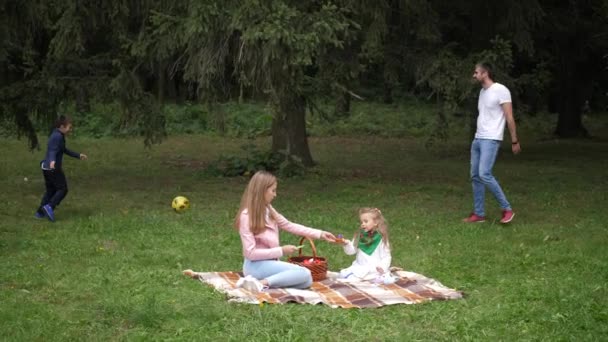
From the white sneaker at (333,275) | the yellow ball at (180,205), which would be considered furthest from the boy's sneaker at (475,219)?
the yellow ball at (180,205)

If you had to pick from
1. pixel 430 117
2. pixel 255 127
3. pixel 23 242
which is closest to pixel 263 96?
pixel 23 242

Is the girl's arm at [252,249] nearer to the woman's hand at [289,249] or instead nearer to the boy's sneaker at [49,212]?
the woman's hand at [289,249]

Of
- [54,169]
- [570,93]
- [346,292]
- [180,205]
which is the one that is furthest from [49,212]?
[570,93]

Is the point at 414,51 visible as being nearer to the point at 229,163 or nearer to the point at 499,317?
the point at 229,163

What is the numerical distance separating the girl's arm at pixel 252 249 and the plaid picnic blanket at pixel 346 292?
292 millimetres

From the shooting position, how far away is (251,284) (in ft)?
23.7

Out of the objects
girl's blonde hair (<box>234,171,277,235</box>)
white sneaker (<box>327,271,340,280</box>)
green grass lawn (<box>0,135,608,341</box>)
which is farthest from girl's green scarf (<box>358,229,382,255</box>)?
girl's blonde hair (<box>234,171,277,235</box>)

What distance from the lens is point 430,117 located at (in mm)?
29906

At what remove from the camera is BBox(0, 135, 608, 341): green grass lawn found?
620 cm

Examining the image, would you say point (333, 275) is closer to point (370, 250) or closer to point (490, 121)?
point (370, 250)

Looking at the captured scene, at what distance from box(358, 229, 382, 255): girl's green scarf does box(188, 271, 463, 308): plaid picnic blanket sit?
33 centimetres

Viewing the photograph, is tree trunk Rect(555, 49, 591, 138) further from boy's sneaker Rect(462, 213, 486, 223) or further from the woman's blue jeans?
the woman's blue jeans

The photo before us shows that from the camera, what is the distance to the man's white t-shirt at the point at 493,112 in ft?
34.1

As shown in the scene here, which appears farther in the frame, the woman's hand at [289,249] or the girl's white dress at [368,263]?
the girl's white dress at [368,263]
